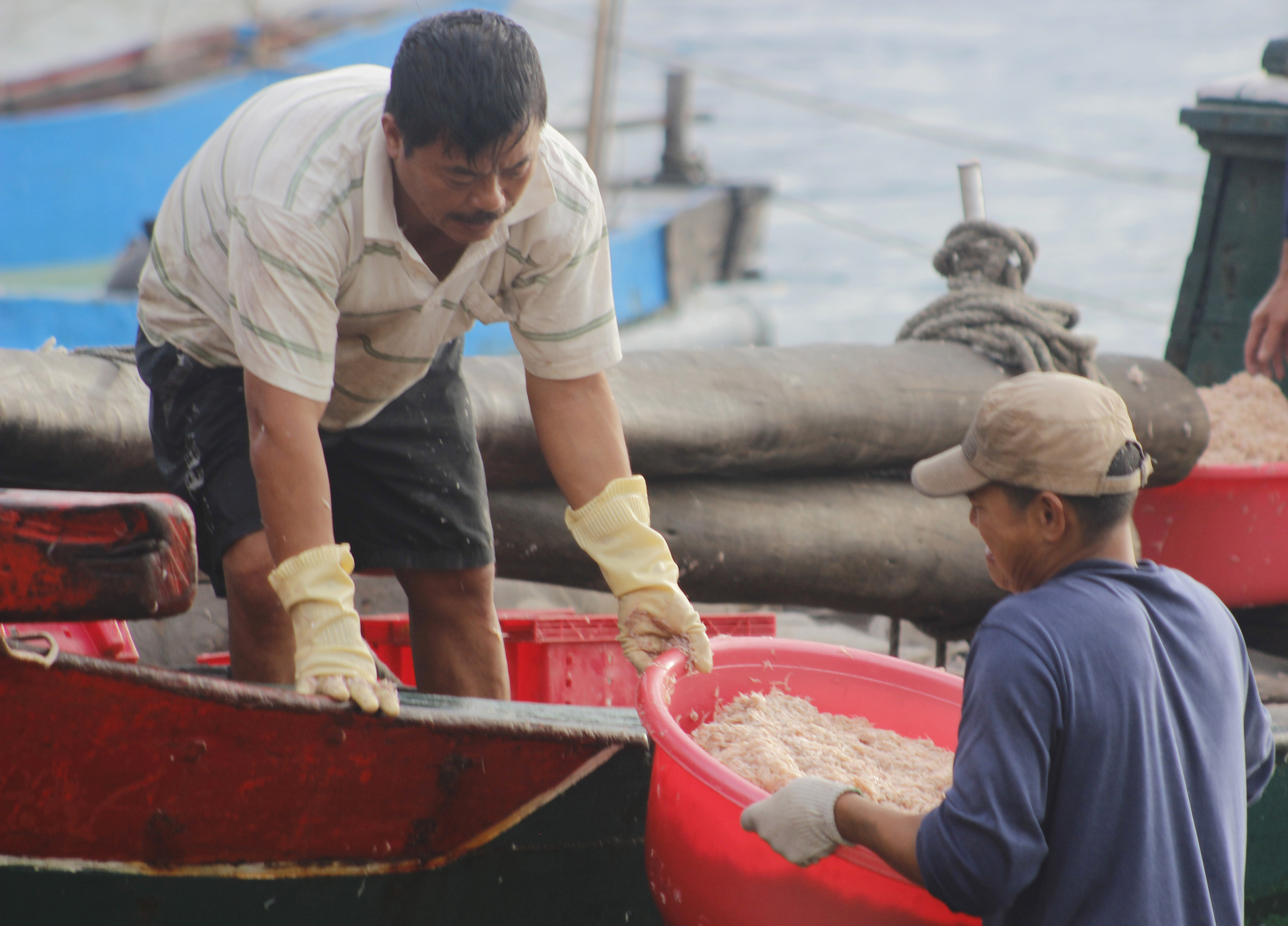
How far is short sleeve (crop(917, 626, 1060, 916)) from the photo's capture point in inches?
49.8

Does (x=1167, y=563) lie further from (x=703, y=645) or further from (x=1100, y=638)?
(x=1100, y=638)

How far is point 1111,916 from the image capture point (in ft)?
4.33

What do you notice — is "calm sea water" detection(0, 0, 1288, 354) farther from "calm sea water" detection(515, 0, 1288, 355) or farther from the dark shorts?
the dark shorts

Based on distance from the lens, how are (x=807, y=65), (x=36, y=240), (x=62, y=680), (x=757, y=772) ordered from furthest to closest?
(x=807, y=65) < (x=36, y=240) < (x=757, y=772) < (x=62, y=680)

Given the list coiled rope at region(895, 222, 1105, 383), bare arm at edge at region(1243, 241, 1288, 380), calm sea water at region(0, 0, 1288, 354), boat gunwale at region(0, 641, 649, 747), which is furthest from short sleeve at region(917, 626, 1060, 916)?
calm sea water at region(0, 0, 1288, 354)

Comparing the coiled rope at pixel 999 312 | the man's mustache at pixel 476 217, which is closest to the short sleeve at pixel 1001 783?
the man's mustache at pixel 476 217

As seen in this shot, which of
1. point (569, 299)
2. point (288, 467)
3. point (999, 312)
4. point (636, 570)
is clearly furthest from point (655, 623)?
point (999, 312)

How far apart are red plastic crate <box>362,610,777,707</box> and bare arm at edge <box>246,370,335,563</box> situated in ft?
3.39

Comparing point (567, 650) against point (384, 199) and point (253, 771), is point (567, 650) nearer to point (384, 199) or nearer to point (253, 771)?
point (253, 771)

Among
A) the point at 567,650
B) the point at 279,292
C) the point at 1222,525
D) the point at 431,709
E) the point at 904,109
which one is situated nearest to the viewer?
the point at 279,292

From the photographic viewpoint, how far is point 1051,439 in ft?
4.47

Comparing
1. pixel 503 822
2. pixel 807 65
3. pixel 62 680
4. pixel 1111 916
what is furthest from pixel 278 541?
pixel 807 65

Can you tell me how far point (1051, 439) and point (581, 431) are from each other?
88 cm

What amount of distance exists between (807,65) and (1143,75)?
868cm
